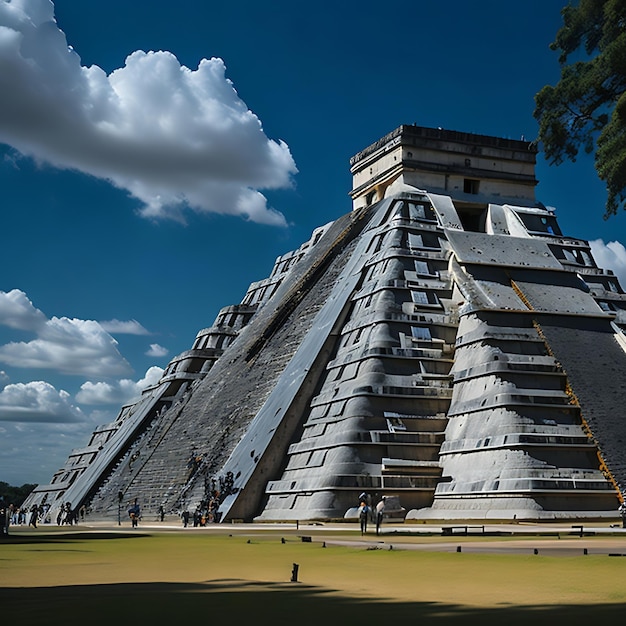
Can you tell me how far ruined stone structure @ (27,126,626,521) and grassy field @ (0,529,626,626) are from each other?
11575 mm

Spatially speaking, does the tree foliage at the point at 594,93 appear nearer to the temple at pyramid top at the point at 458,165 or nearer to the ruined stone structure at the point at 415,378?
the ruined stone structure at the point at 415,378

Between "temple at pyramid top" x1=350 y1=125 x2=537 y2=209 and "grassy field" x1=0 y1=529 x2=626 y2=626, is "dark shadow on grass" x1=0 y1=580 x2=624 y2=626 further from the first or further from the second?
"temple at pyramid top" x1=350 y1=125 x2=537 y2=209

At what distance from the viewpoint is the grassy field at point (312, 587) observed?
6.80 m

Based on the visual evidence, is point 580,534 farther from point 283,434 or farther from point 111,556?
point 283,434

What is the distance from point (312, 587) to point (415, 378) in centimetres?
2021

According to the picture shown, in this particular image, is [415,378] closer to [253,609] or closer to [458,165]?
[458,165]

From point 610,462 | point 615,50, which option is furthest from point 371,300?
point 615,50

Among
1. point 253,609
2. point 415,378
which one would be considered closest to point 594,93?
point 415,378

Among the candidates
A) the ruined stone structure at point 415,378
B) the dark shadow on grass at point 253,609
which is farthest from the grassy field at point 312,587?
the ruined stone structure at point 415,378

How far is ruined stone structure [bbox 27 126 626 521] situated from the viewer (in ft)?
82.7

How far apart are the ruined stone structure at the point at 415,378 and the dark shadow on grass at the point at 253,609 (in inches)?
630

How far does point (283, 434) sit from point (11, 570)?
61.4 ft

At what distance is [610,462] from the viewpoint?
80.6 feet

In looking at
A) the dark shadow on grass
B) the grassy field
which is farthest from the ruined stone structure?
the dark shadow on grass
